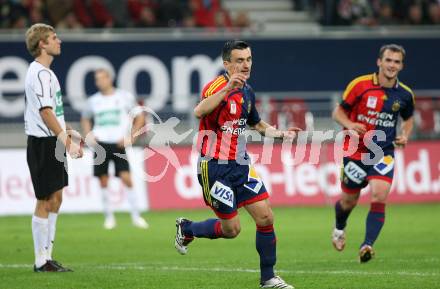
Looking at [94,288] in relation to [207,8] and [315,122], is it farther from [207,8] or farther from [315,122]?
[207,8]

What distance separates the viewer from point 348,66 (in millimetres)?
26297

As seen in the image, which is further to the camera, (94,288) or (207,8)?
(207,8)

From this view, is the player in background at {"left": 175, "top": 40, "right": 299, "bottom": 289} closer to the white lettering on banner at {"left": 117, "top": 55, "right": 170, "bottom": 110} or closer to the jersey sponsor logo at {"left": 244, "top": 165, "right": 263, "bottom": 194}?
the jersey sponsor logo at {"left": 244, "top": 165, "right": 263, "bottom": 194}

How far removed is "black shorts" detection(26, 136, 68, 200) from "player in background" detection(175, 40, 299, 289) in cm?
197

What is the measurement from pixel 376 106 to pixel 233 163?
11.6 ft

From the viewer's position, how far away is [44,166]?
11.1m

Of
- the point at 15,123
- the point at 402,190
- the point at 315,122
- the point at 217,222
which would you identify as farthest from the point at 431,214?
the point at 217,222

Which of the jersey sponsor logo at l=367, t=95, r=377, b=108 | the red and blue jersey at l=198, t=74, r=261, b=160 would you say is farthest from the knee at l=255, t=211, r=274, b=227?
the jersey sponsor logo at l=367, t=95, r=377, b=108

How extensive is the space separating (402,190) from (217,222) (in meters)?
12.8

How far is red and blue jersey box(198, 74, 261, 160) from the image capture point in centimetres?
978

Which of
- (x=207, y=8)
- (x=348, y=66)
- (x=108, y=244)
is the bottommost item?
(x=108, y=244)

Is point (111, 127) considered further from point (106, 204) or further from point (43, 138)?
point (43, 138)

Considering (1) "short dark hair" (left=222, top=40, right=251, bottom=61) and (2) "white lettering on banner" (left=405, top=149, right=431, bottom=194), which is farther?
(2) "white lettering on banner" (left=405, top=149, right=431, bottom=194)

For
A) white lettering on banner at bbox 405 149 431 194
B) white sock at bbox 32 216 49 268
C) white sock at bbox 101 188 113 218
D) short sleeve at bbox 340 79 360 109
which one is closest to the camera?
white sock at bbox 32 216 49 268
